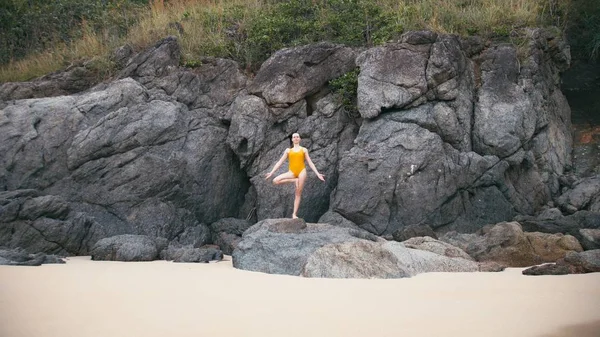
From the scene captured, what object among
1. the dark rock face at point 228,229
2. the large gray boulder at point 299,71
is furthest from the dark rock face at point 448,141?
the dark rock face at point 228,229

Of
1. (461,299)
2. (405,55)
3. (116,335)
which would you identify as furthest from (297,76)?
(116,335)

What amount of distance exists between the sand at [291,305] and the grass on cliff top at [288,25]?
1180 centimetres

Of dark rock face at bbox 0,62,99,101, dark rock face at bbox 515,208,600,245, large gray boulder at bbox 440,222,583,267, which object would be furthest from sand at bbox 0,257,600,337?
dark rock face at bbox 0,62,99,101

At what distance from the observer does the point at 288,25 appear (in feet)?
67.2

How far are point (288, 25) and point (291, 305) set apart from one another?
49.2 feet

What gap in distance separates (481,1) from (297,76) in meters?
6.92

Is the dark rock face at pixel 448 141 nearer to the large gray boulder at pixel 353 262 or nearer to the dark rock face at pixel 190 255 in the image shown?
the dark rock face at pixel 190 255

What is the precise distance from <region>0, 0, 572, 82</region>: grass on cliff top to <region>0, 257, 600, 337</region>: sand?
38.7 ft

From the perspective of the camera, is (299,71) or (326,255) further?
(299,71)

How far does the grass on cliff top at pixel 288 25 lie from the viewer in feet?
64.2

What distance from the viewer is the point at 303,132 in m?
17.8

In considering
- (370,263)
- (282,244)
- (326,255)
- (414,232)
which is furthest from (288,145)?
(370,263)

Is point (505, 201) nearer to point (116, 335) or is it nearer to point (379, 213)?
point (379, 213)

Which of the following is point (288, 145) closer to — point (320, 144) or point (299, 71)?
point (320, 144)
